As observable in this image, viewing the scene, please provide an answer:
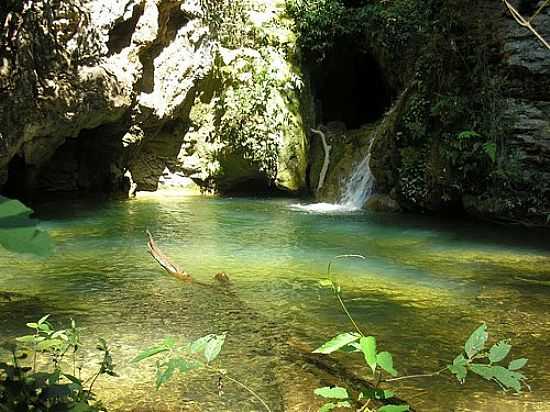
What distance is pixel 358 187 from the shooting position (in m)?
11.9

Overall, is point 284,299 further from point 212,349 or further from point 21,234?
point 21,234

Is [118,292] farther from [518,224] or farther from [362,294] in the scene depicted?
[518,224]

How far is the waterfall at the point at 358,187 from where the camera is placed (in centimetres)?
1160

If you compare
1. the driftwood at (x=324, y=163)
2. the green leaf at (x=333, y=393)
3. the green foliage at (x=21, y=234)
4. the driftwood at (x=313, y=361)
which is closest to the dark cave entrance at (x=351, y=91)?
the driftwood at (x=324, y=163)

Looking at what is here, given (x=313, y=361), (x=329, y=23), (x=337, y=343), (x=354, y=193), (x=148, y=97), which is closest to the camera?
(x=337, y=343)

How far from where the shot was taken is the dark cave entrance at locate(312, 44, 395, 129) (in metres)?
14.9

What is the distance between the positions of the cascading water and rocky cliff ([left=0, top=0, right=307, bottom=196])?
49.8 inches

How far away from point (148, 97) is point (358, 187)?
4.15 meters

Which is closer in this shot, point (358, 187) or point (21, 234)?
point (21, 234)

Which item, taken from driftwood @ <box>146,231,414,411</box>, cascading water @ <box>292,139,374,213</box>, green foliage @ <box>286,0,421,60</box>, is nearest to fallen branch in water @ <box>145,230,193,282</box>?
driftwood @ <box>146,231,414,411</box>

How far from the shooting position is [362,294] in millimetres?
5316

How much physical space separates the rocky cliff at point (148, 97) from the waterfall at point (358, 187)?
4.21 ft

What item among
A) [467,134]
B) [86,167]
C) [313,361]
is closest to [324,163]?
[467,134]

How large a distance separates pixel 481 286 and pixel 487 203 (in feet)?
14.2
